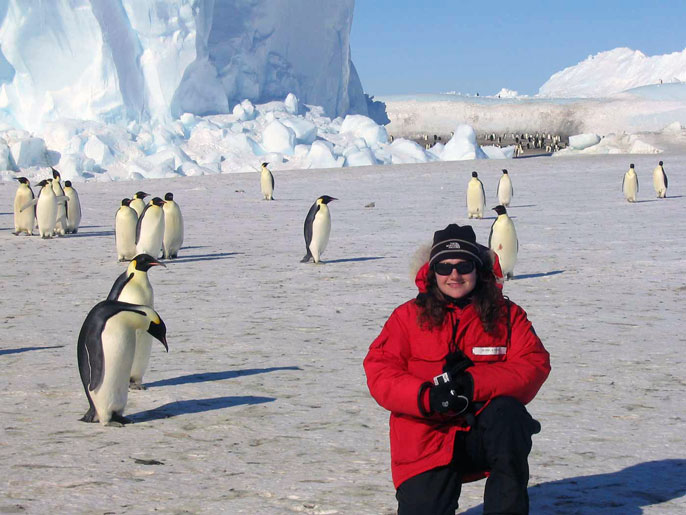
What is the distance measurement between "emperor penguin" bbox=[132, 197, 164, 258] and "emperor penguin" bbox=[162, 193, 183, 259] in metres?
0.34

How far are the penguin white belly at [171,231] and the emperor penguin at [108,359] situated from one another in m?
5.48

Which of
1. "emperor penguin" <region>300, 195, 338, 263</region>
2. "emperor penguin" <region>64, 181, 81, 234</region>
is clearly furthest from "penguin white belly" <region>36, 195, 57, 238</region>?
"emperor penguin" <region>300, 195, 338, 263</region>

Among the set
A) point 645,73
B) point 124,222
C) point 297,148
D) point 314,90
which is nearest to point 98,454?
point 124,222

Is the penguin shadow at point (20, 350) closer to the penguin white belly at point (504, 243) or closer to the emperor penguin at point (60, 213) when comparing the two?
the penguin white belly at point (504, 243)

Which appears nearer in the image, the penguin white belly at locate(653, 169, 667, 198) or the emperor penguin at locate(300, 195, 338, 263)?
the emperor penguin at locate(300, 195, 338, 263)

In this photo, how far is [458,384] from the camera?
6.91 feet

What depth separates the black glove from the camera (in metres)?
2.06

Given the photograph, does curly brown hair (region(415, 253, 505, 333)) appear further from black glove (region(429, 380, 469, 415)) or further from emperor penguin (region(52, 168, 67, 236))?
emperor penguin (region(52, 168, 67, 236))

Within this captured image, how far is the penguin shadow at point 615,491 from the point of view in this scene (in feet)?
8.36

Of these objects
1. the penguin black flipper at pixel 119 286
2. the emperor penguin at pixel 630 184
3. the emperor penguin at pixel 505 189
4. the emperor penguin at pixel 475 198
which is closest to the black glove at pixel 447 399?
the penguin black flipper at pixel 119 286

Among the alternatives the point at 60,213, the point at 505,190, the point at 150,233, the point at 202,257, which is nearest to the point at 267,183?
the point at 505,190

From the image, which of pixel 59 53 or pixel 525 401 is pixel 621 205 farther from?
pixel 59 53

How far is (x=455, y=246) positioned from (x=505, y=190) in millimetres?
12776

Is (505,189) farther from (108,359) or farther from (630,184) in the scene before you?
(108,359)
